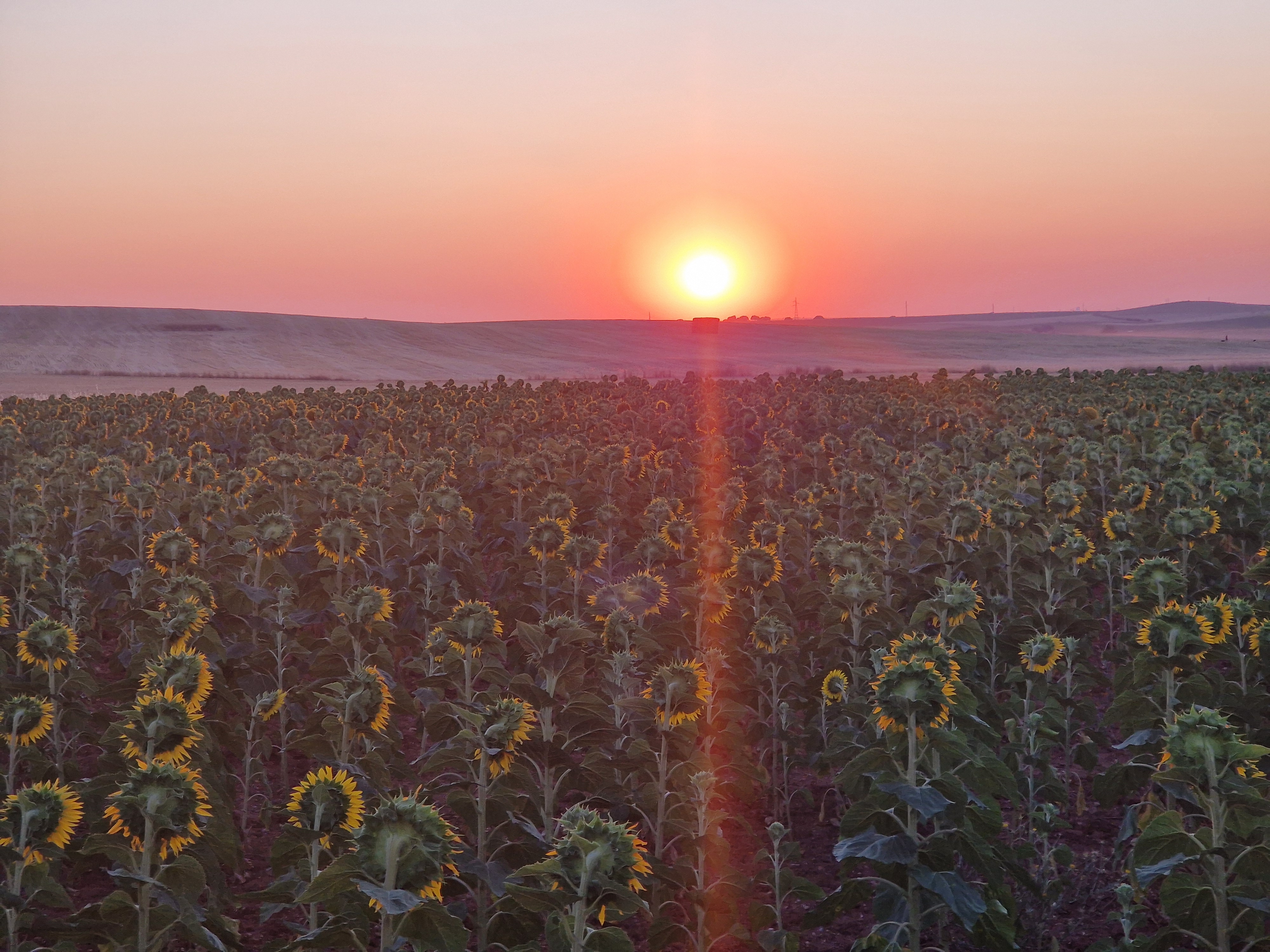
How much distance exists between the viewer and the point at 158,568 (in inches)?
330

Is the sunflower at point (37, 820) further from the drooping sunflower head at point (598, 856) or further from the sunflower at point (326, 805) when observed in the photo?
the drooping sunflower head at point (598, 856)

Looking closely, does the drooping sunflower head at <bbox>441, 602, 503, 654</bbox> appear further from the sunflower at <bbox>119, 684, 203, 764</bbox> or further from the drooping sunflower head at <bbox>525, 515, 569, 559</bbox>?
the drooping sunflower head at <bbox>525, 515, 569, 559</bbox>

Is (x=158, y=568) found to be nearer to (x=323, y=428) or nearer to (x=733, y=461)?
(x=733, y=461)

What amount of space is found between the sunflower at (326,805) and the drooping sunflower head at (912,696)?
2.14m

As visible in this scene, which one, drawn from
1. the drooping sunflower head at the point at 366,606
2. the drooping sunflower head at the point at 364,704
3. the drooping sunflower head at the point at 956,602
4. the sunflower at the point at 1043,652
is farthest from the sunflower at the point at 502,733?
the sunflower at the point at 1043,652

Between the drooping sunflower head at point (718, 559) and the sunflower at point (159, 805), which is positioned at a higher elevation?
the drooping sunflower head at point (718, 559)

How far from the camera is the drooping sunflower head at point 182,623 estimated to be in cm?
613

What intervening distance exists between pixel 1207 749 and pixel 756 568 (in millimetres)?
3671

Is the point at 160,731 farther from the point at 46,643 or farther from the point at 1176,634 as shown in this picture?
the point at 1176,634

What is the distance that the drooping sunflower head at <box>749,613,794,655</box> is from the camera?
283 inches

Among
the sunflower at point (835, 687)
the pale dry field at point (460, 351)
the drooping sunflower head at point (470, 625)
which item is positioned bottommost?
the sunflower at point (835, 687)

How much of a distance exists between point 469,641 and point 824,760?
6.87 feet

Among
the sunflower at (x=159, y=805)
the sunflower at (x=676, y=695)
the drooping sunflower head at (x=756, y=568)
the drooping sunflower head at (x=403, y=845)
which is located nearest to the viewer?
the drooping sunflower head at (x=403, y=845)

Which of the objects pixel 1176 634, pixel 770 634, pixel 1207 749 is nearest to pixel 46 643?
pixel 770 634
